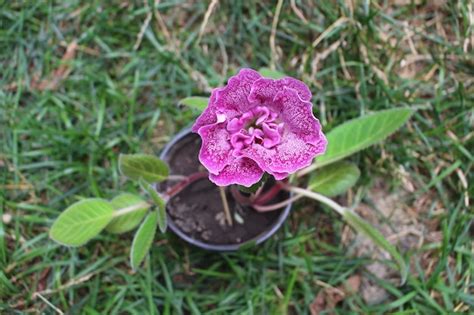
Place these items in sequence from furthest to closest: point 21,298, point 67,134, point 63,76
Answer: point 63,76
point 67,134
point 21,298

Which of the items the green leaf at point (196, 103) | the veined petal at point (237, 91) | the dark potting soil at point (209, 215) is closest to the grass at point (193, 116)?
the dark potting soil at point (209, 215)

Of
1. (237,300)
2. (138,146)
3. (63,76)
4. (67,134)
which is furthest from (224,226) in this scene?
(63,76)

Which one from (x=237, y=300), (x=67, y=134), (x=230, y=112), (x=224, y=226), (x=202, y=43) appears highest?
(x=230, y=112)

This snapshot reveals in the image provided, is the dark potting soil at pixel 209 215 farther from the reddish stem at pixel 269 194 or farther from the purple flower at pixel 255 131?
the purple flower at pixel 255 131

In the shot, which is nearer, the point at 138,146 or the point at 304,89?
the point at 304,89

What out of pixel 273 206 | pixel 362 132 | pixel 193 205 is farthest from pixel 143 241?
pixel 362 132

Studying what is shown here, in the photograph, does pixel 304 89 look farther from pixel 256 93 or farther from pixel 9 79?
pixel 9 79

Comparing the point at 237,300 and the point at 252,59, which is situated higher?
the point at 252,59

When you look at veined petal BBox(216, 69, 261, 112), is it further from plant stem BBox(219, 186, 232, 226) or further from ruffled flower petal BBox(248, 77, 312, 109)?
plant stem BBox(219, 186, 232, 226)
